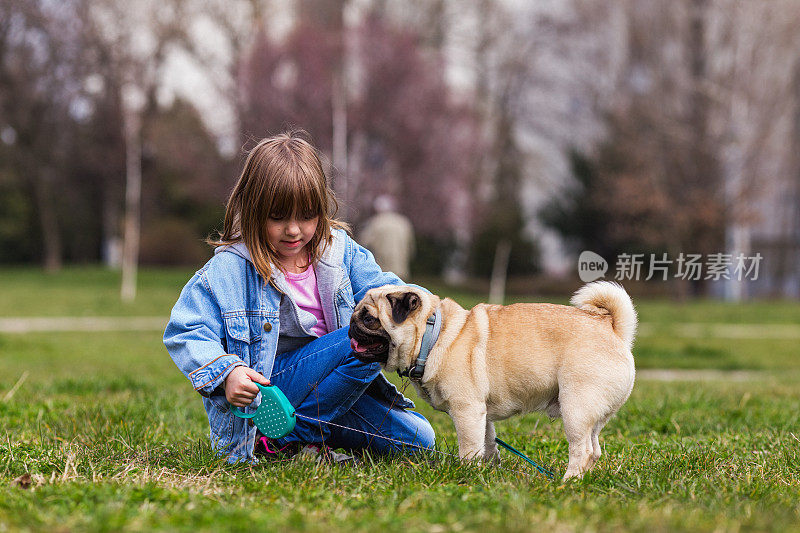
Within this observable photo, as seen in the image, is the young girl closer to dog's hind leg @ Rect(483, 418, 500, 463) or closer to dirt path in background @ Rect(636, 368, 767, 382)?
dog's hind leg @ Rect(483, 418, 500, 463)

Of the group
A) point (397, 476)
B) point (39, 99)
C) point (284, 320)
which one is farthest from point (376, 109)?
point (397, 476)

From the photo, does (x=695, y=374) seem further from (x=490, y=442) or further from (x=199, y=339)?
(x=199, y=339)

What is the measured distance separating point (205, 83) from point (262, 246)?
22705 mm

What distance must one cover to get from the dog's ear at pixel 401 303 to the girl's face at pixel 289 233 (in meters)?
0.51

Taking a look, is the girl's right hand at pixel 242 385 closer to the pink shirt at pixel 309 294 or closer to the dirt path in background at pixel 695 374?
the pink shirt at pixel 309 294

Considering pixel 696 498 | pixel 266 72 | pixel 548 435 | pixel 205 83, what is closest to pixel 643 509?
pixel 696 498

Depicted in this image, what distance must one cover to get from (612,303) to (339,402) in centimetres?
134

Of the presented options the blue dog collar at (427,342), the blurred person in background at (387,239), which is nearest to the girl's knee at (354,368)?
the blue dog collar at (427,342)

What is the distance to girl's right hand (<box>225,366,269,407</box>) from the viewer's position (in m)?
3.35

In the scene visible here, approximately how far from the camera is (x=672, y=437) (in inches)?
182

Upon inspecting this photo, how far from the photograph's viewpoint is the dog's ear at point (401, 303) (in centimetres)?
361

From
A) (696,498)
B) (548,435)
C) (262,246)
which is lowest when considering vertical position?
(548,435)

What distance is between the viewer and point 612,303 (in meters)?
3.75

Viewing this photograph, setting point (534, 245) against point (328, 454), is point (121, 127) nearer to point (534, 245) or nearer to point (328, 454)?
point (534, 245)
